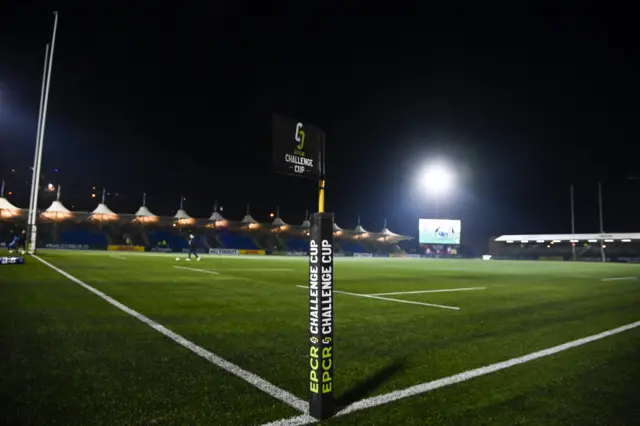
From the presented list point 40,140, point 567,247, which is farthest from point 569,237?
point 40,140

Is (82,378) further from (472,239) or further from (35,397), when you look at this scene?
(472,239)

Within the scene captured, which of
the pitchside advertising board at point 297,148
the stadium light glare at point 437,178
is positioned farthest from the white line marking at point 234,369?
the stadium light glare at point 437,178

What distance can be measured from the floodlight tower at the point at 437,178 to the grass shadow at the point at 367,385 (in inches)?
2058

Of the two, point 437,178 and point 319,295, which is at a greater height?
point 437,178

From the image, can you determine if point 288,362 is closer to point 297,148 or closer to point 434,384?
point 434,384

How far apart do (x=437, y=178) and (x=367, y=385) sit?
2094 inches

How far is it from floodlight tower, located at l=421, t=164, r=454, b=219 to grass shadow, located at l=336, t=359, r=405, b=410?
52.3m

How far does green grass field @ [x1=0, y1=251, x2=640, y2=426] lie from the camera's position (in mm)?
3041

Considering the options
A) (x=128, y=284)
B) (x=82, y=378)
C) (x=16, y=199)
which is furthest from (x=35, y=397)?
(x=16, y=199)

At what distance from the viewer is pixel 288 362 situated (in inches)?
174

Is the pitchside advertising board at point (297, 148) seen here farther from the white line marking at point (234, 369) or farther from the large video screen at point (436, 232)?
the large video screen at point (436, 232)

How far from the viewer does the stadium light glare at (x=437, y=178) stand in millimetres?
53875

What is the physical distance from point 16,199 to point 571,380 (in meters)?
76.6

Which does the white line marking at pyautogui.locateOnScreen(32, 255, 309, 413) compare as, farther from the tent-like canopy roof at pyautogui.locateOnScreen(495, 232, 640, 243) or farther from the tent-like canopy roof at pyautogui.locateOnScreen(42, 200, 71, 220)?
the tent-like canopy roof at pyautogui.locateOnScreen(495, 232, 640, 243)
